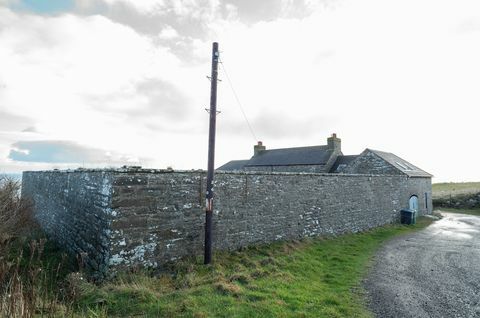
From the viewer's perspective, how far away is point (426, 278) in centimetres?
845

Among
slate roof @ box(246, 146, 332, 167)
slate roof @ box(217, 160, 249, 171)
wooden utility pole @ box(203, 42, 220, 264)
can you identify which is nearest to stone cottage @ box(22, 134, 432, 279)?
wooden utility pole @ box(203, 42, 220, 264)

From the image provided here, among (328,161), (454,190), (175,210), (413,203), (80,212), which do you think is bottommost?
(413,203)

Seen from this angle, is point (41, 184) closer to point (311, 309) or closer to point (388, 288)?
point (311, 309)

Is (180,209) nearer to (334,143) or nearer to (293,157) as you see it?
(334,143)

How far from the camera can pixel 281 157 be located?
31.3 metres

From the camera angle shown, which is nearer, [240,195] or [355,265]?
[355,265]

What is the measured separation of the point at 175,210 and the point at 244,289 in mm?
3164

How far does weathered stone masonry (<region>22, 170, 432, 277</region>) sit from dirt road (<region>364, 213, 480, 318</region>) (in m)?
3.18

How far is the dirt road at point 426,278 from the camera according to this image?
21.3ft

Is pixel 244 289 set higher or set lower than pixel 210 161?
lower

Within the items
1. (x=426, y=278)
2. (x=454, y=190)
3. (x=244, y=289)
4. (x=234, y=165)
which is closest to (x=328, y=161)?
(x=234, y=165)

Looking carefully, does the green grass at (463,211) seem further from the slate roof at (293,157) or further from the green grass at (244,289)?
the green grass at (244,289)

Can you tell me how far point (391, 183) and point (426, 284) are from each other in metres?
12.3

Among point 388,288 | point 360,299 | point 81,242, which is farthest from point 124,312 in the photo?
point 388,288
